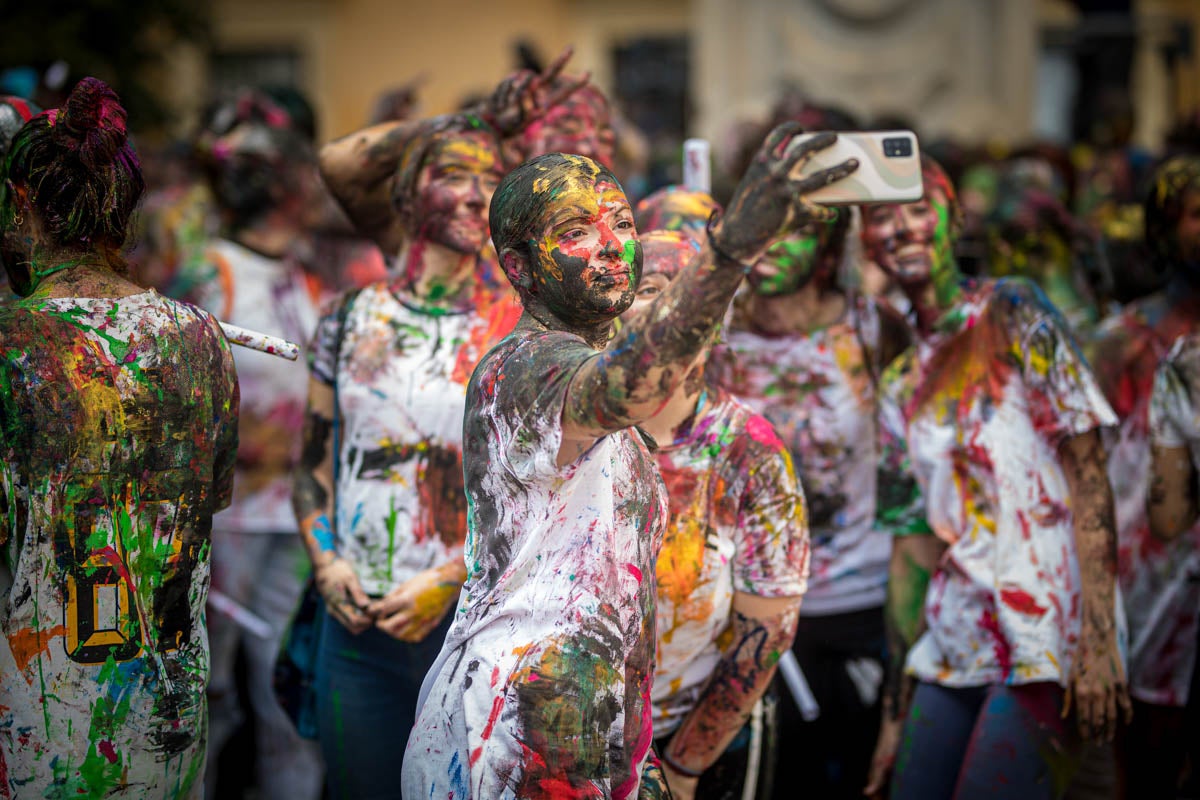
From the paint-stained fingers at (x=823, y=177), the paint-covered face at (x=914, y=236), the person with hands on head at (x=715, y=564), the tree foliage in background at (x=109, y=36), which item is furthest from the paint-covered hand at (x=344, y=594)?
the tree foliage in background at (x=109, y=36)

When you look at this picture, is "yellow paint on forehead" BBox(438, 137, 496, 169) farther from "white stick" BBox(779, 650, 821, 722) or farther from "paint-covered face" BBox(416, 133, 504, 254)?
"white stick" BBox(779, 650, 821, 722)

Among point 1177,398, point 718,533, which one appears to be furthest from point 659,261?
point 1177,398

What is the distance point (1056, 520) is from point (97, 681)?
235 centimetres

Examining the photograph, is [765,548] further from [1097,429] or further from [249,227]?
[249,227]

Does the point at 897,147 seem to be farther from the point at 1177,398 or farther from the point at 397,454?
the point at 1177,398

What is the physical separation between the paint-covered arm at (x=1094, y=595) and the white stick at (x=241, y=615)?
2.83 m

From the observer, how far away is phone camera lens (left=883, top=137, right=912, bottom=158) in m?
2.17

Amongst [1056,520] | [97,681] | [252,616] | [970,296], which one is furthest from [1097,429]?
[252,616]

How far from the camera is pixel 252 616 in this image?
15.8 ft

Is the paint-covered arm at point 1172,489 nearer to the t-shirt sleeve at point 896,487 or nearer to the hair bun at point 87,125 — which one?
the t-shirt sleeve at point 896,487

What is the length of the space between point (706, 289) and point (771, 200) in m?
0.17

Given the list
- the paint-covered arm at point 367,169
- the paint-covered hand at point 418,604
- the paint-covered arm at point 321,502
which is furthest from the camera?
the paint-covered arm at point 367,169

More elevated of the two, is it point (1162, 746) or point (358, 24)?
point (358, 24)

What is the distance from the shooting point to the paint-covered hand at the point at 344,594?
3.35m
